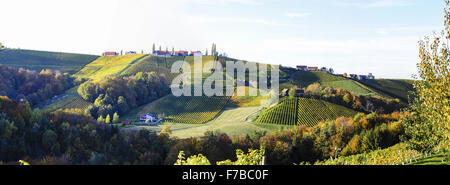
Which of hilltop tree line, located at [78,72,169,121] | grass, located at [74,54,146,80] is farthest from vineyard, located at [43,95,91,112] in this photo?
grass, located at [74,54,146,80]

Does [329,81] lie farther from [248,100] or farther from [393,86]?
[248,100]

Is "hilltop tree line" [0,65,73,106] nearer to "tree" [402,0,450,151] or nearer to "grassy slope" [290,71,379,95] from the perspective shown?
"grassy slope" [290,71,379,95]

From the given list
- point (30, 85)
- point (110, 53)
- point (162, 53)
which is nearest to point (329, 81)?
point (162, 53)

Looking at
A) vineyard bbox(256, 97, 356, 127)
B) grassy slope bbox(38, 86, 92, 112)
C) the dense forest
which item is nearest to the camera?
the dense forest

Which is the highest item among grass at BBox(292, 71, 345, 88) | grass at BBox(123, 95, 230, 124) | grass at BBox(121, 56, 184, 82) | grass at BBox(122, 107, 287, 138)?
grass at BBox(121, 56, 184, 82)

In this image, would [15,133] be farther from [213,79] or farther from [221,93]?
[213,79]
